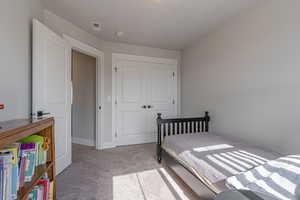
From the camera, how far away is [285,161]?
0.92 metres

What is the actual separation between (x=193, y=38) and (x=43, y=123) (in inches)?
115

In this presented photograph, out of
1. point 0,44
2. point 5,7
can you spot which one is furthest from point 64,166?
point 5,7

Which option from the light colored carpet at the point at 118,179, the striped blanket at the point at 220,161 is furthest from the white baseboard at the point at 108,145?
the striped blanket at the point at 220,161

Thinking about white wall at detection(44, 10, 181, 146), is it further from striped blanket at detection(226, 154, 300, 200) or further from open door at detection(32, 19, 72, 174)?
striped blanket at detection(226, 154, 300, 200)

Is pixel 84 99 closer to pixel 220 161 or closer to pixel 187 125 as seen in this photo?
pixel 187 125

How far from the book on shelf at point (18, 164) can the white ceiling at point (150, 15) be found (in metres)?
1.79

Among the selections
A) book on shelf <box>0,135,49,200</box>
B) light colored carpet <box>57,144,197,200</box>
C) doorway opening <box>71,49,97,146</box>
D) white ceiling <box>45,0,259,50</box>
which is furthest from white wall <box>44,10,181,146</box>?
book on shelf <box>0,135,49,200</box>

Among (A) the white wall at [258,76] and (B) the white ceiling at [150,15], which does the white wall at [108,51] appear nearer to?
(B) the white ceiling at [150,15]

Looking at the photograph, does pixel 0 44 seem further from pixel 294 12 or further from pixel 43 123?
pixel 294 12

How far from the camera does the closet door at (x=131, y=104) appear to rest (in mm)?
3135

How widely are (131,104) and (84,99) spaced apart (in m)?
1.17

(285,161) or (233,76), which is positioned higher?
(233,76)

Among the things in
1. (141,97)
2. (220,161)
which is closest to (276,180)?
(220,161)

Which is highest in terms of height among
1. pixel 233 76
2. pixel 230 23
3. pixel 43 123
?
pixel 230 23
